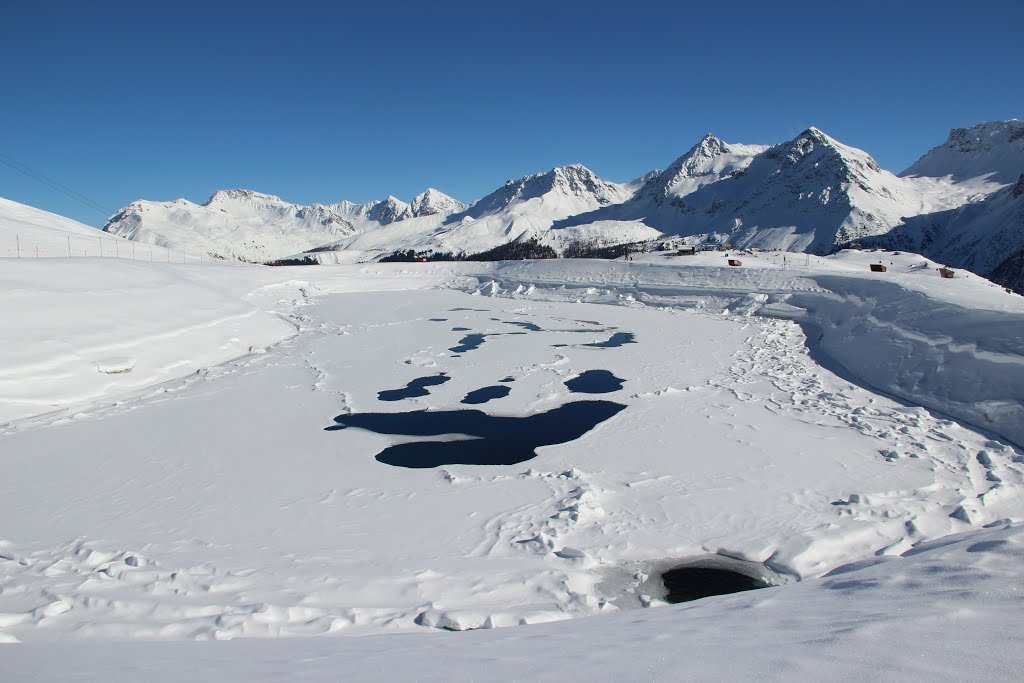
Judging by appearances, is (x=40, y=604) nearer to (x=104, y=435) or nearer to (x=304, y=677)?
(x=304, y=677)

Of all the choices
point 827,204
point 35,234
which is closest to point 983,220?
point 827,204

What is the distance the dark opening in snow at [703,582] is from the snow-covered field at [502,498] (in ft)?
0.60

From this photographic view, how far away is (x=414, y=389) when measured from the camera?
45.5ft

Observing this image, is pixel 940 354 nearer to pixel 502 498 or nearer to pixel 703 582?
pixel 703 582

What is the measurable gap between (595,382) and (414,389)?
4.64m

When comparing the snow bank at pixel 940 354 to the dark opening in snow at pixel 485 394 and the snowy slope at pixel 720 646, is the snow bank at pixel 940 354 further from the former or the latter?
the dark opening in snow at pixel 485 394

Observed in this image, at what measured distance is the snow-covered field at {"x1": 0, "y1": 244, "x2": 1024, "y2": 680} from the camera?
358 cm

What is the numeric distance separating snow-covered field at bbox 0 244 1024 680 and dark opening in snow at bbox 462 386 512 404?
0.22 meters

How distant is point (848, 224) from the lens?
14912 centimetres

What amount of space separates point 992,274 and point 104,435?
398ft

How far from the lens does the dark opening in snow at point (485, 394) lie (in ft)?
41.7

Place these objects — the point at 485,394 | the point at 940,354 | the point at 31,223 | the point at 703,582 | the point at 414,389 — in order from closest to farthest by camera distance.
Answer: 1. the point at 703,582
2. the point at 940,354
3. the point at 485,394
4. the point at 414,389
5. the point at 31,223

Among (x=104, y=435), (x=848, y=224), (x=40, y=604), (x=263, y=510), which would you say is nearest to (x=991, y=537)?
(x=263, y=510)

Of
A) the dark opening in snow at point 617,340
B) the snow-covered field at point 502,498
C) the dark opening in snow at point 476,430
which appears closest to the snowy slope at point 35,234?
the snow-covered field at point 502,498
